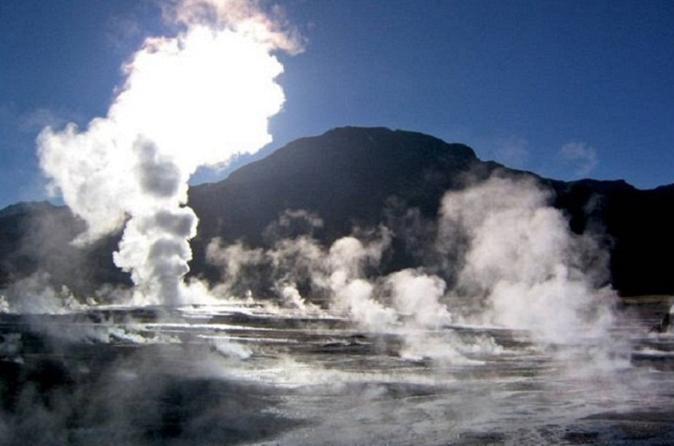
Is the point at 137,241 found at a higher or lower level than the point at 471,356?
higher

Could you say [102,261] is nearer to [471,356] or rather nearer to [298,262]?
[298,262]

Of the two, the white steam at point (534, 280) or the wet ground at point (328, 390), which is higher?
the white steam at point (534, 280)

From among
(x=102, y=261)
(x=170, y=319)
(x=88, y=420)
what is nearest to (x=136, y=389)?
(x=88, y=420)

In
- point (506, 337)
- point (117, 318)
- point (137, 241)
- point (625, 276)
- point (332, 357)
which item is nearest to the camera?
point (332, 357)

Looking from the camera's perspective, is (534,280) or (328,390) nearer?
(328,390)

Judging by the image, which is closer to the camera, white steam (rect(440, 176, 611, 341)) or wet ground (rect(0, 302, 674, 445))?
wet ground (rect(0, 302, 674, 445))

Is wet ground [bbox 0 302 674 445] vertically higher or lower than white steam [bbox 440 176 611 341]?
lower

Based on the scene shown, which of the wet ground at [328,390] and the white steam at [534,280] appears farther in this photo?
the white steam at [534,280]

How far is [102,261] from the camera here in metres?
180

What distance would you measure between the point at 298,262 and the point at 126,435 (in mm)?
162864

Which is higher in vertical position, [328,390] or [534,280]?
[534,280]

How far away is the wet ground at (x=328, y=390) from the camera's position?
19141 mm

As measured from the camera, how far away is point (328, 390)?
26.8 m

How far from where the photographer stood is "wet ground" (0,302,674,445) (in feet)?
62.8
